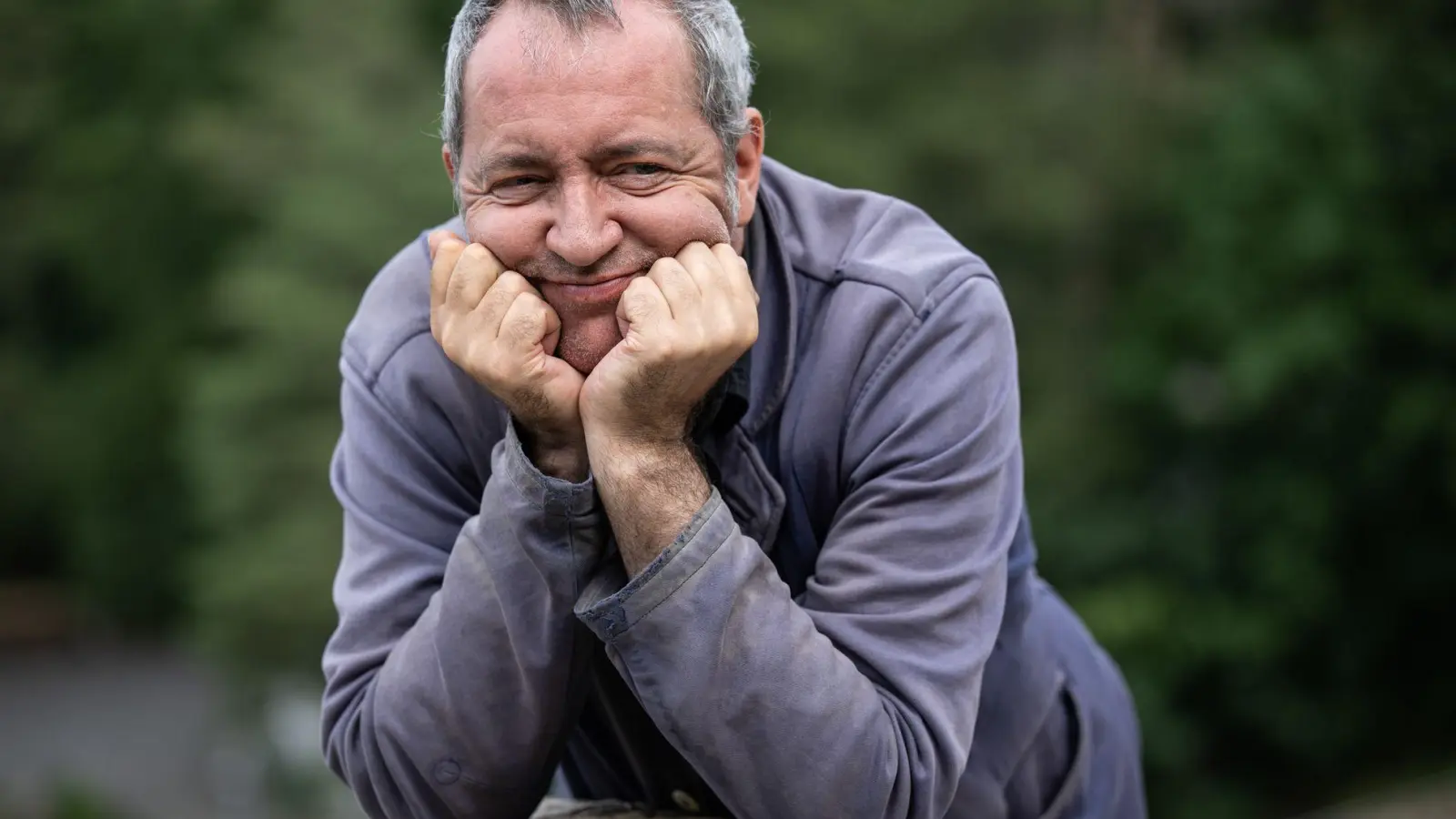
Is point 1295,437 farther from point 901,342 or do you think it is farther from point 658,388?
point 658,388

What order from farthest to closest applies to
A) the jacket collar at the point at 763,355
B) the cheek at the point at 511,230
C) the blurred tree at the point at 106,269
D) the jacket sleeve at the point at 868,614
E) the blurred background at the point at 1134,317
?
the blurred tree at the point at 106,269
the blurred background at the point at 1134,317
the jacket collar at the point at 763,355
the cheek at the point at 511,230
the jacket sleeve at the point at 868,614

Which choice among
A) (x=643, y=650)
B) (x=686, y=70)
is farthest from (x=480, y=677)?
(x=686, y=70)

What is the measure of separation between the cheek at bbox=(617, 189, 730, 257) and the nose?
0.03 m

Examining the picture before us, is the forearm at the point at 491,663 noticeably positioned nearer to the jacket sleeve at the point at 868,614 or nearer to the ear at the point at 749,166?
the jacket sleeve at the point at 868,614

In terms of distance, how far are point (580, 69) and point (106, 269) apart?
22.8m

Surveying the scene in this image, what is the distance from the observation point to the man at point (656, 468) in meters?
1.85

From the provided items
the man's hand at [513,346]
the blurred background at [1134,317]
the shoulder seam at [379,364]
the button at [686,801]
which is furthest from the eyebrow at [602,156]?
the blurred background at [1134,317]

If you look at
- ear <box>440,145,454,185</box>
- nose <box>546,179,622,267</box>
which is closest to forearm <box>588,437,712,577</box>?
nose <box>546,179,622,267</box>

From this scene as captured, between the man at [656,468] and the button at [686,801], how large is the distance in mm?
146

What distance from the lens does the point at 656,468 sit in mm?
1888

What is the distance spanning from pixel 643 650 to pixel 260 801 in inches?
803

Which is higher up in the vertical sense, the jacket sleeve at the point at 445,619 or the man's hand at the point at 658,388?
the man's hand at the point at 658,388

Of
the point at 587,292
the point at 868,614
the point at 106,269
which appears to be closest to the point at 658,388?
the point at 587,292

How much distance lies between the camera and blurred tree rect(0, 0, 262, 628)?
871 inches
